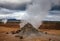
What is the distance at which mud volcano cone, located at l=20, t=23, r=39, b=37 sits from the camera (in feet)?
4.23

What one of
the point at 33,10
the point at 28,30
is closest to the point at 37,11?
the point at 33,10

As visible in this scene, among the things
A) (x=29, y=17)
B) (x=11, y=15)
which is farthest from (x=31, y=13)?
(x=11, y=15)

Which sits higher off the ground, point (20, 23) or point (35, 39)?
point (20, 23)

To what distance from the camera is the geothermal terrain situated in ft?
4.21

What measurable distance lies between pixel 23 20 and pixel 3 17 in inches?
6.4

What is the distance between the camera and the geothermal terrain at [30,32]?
4.21ft

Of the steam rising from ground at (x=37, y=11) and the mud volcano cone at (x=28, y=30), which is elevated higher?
the steam rising from ground at (x=37, y=11)

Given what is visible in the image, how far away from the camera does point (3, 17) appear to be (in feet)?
4.23

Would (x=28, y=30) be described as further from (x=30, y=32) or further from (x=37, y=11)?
(x=37, y=11)

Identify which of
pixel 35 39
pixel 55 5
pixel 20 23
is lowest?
pixel 35 39

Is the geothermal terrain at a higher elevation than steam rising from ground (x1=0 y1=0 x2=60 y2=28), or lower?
lower

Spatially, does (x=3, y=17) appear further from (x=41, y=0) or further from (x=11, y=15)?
(x=41, y=0)

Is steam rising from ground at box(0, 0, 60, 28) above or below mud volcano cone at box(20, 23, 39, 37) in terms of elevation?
above

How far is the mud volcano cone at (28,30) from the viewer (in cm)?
129
